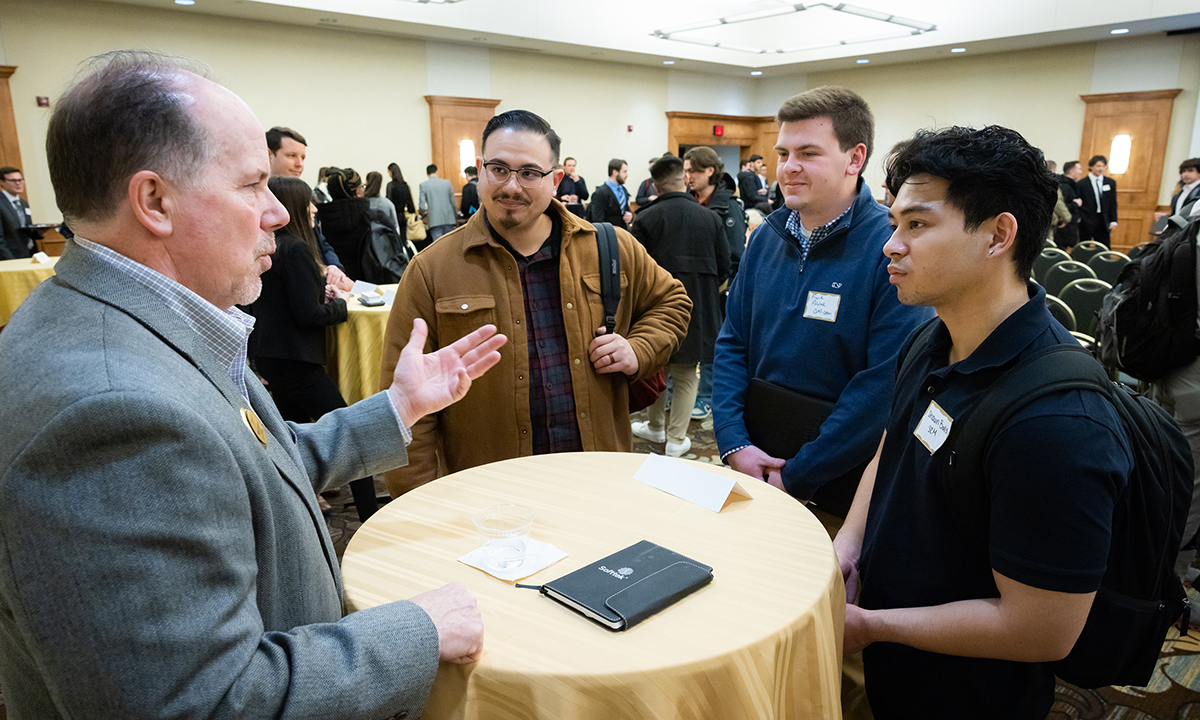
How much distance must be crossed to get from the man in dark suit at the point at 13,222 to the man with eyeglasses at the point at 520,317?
6.70 metres

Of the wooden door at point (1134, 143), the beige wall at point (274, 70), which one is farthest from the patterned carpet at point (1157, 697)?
the wooden door at point (1134, 143)

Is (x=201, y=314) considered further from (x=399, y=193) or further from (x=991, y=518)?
(x=399, y=193)

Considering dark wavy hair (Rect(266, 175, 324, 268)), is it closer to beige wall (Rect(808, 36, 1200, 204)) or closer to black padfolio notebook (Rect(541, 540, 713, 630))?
black padfolio notebook (Rect(541, 540, 713, 630))

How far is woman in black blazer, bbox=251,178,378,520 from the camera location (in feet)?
10.4

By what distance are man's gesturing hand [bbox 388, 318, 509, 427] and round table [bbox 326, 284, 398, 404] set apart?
2.34m

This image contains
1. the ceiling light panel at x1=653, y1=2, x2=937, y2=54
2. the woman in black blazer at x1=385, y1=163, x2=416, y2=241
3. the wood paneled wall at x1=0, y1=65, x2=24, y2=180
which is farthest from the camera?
the ceiling light panel at x1=653, y1=2, x2=937, y2=54

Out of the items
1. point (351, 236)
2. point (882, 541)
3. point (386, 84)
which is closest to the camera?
point (882, 541)

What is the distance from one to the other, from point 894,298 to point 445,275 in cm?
129

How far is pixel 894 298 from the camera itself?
1953 millimetres

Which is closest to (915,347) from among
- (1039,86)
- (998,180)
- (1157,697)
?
(998,180)

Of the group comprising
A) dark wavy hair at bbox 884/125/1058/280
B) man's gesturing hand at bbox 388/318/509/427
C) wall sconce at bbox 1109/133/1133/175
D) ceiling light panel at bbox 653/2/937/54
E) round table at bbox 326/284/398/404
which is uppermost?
ceiling light panel at bbox 653/2/937/54

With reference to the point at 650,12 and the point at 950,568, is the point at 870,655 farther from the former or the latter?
the point at 650,12

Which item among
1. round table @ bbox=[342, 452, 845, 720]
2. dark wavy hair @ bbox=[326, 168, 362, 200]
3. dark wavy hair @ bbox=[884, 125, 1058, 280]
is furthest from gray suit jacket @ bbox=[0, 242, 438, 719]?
dark wavy hair @ bbox=[326, 168, 362, 200]

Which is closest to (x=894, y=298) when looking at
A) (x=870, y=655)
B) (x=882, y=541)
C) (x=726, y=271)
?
(x=882, y=541)
